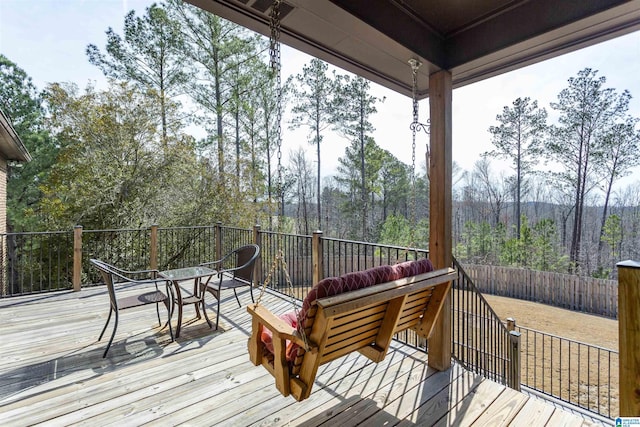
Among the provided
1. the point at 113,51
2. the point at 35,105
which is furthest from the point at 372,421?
the point at 35,105

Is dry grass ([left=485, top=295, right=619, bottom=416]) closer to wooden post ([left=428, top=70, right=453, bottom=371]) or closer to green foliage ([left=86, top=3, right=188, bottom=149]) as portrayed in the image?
wooden post ([left=428, top=70, right=453, bottom=371])

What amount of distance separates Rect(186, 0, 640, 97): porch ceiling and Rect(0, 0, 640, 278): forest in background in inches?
249

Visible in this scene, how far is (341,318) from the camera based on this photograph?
1.56 m

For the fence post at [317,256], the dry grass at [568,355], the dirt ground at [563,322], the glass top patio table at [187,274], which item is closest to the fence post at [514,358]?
the dry grass at [568,355]

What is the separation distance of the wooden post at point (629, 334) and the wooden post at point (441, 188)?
1278mm

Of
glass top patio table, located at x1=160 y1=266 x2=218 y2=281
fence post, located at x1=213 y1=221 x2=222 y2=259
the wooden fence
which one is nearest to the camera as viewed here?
glass top patio table, located at x1=160 y1=266 x2=218 y2=281

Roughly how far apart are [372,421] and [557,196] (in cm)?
1474

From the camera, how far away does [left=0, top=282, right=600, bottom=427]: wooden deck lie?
1.89 meters

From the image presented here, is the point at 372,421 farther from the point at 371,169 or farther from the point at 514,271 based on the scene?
the point at 371,169

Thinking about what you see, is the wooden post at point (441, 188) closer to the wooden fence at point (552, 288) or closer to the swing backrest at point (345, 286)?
the swing backrest at point (345, 286)

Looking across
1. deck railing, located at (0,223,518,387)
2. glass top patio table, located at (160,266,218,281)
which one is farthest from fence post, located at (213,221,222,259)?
glass top patio table, located at (160,266,218,281)

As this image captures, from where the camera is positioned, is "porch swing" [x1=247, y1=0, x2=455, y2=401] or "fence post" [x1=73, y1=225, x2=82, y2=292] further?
"fence post" [x1=73, y1=225, x2=82, y2=292]

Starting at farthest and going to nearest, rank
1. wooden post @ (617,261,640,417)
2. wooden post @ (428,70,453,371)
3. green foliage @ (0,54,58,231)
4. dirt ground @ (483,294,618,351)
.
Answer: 1. green foliage @ (0,54,58,231)
2. dirt ground @ (483,294,618,351)
3. wooden post @ (428,70,453,371)
4. wooden post @ (617,261,640,417)

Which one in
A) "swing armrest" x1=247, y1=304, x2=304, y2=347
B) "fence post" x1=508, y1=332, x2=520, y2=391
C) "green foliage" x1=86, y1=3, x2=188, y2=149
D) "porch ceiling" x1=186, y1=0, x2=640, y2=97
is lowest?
"fence post" x1=508, y1=332, x2=520, y2=391
